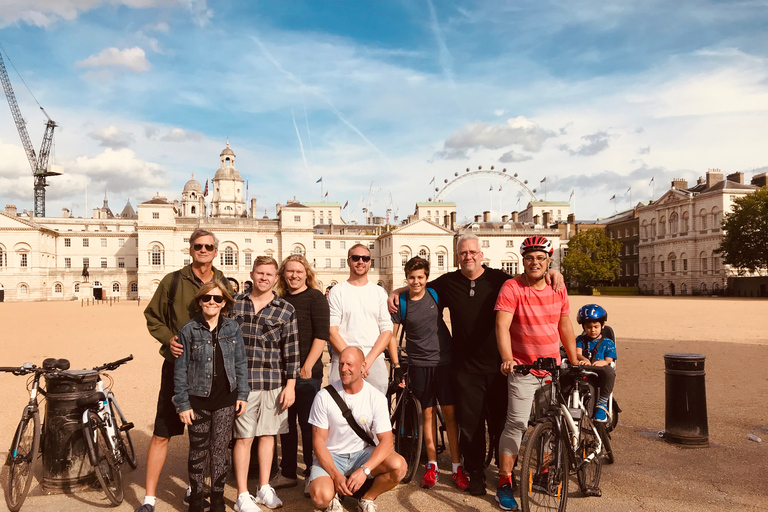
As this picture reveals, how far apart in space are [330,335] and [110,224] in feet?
287

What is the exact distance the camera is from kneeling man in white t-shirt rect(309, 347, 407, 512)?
4297 mm

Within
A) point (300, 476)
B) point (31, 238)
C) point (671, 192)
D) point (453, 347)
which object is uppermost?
point (671, 192)

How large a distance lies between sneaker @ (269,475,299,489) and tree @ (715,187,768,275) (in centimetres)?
5621

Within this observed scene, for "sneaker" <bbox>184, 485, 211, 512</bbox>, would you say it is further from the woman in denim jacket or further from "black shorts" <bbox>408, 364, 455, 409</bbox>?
"black shorts" <bbox>408, 364, 455, 409</bbox>

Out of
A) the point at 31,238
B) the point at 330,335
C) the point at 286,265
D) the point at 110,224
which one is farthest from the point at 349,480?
the point at 110,224

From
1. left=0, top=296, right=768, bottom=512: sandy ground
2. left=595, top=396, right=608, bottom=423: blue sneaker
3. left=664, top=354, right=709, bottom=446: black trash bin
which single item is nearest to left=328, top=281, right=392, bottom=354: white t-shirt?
left=0, top=296, right=768, bottom=512: sandy ground

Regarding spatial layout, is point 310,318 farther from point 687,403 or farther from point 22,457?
point 687,403

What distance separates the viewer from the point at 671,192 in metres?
67.9

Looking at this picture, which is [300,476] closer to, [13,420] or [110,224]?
[13,420]

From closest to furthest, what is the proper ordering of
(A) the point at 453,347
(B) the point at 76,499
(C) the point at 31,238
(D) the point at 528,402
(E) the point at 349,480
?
(E) the point at 349,480
(D) the point at 528,402
(B) the point at 76,499
(A) the point at 453,347
(C) the point at 31,238

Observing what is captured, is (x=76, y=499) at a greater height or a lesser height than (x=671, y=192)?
lesser

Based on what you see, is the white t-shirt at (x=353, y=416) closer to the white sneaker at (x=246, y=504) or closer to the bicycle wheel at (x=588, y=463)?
the white sneaker at (x=246, y=504)

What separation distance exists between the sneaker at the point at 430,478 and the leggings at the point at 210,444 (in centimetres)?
188

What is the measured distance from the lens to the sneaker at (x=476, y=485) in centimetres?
510
